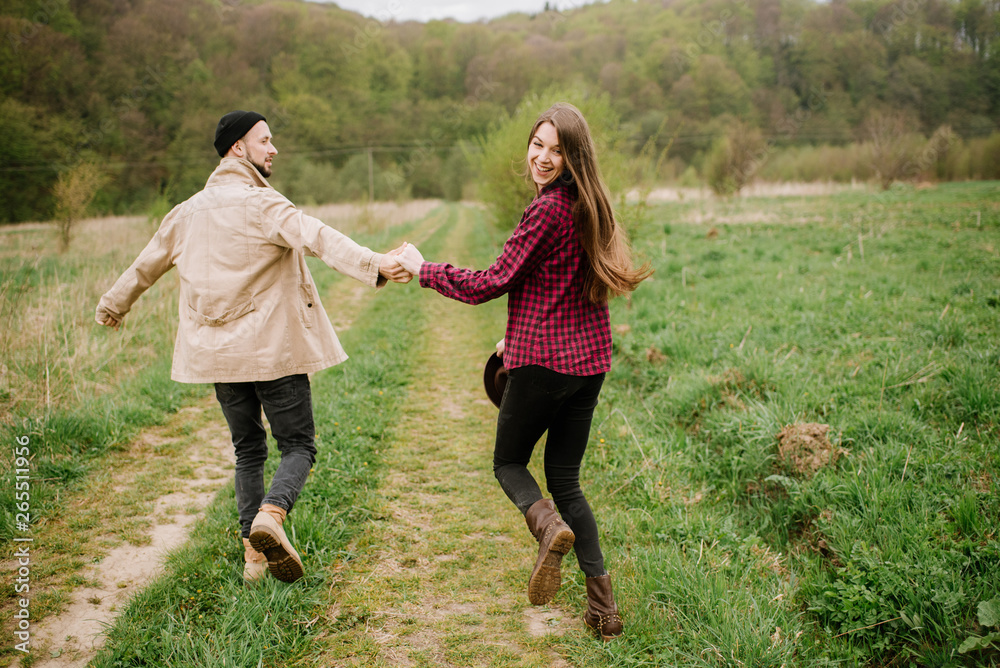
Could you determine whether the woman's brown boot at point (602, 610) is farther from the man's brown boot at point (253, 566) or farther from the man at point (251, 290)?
the man's brown boot at point (253, 566)

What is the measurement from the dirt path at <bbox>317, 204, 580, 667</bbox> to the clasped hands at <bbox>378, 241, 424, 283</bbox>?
1576mm

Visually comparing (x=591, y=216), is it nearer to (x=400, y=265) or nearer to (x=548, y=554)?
(x=400, y=265)

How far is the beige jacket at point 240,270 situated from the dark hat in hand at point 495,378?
27.2 inches

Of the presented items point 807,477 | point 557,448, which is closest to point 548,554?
point 557,448

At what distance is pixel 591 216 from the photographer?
2.25 m

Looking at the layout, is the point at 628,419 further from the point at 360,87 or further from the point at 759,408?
the point at 360,87

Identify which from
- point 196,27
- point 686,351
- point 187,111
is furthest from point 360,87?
point 686,351

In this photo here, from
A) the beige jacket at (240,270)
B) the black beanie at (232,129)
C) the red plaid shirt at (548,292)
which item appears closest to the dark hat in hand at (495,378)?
the red plaid shirt at (548,292)

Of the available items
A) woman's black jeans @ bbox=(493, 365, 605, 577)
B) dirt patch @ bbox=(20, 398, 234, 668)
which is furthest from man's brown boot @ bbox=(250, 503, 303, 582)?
woman's black jeans @ bbox=(493, 365, 605, 577)

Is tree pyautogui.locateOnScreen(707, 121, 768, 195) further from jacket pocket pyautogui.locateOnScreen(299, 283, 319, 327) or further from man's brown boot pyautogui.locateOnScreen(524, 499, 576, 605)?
man's brown boot pyautogui.locateOnScreen(524, 499, 576, 605)

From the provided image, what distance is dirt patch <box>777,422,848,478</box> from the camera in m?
3.40

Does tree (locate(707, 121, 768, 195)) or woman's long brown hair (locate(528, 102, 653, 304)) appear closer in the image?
woman's long brown hair (locate(528, 102, 653, 304))

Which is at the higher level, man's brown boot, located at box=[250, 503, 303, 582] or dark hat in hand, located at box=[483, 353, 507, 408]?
dark hat in hand, located at box=[483, 353, 507, 408]

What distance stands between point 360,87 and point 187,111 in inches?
1064
